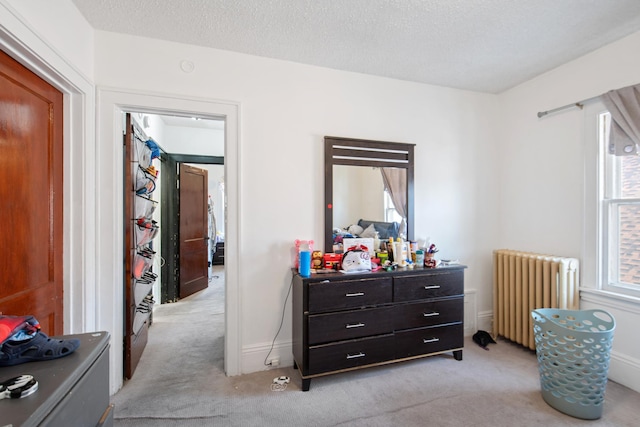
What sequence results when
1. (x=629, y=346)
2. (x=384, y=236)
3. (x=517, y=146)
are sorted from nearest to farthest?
(x=629, y=346) → (x=384, y=236) → (x=517, y=146)

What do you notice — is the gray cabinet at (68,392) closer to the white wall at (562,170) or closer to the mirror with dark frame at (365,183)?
the mirror with dark frame at (365,183)

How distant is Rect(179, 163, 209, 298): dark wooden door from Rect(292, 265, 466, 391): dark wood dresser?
274 cm

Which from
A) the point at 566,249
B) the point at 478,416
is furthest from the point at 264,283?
the point at 566,249

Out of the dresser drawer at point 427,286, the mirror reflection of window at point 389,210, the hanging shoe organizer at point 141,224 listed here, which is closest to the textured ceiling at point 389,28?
the hanging shoe organizer at point 141,224

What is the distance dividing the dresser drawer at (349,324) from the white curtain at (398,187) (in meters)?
0.89

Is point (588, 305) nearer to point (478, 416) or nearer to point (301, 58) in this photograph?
point (478, 416)

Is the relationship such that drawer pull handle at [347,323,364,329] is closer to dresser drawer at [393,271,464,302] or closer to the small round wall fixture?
dresser drawer at [393,271,464,302]

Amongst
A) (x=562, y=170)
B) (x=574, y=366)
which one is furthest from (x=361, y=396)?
(x=562, y=170)

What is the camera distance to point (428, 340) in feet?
7.79

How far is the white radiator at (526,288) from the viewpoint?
2.40m

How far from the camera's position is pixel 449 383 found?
217 cm

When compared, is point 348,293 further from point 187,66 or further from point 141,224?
point 187,66

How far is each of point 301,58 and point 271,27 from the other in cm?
44

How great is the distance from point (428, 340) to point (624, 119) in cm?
219
